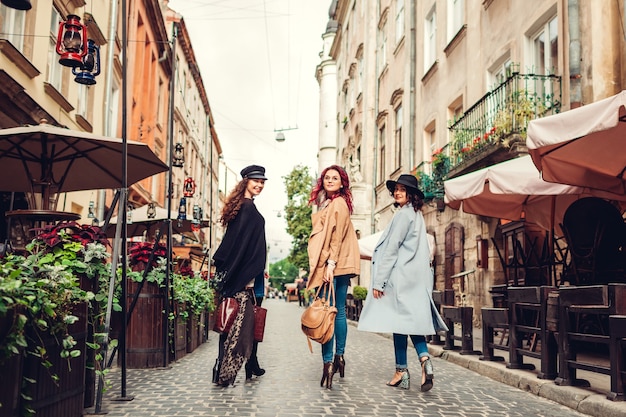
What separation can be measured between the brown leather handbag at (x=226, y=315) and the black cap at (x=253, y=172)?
116cm

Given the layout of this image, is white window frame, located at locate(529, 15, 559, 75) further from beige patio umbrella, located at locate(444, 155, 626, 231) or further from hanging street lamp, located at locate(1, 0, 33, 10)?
hanging street lamp, located at locate(1, 0, 33, 10)

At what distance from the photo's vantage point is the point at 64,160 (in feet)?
26.6

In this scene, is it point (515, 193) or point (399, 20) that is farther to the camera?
point (399, 20)

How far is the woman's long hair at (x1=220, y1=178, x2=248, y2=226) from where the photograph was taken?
20.5ft

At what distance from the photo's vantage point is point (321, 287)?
20.4ft

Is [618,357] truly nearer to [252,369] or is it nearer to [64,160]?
[252,369]

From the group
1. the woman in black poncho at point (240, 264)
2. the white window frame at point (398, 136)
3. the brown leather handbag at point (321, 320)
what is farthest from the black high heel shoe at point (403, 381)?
the white window frame at point (398, 136)

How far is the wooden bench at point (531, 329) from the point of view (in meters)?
6.41

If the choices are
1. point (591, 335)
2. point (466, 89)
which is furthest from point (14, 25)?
point (591, 335)

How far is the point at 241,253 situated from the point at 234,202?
52 cm

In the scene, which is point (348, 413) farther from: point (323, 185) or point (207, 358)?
point (207, 358)

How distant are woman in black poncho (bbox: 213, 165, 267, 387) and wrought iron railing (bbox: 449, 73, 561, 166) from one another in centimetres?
704

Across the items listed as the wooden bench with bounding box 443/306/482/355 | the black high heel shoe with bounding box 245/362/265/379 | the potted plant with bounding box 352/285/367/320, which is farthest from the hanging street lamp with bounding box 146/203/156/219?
the potted plant with bounding box 352/285/367/320

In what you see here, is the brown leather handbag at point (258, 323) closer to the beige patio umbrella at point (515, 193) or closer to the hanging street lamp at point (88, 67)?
the hanging street lamp at point (88, 67)
